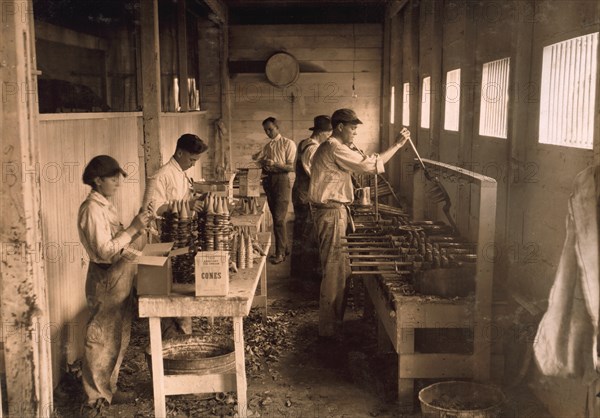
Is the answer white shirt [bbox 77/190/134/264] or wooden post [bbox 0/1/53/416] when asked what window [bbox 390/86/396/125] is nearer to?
white shirt [bbox 77/190/134/264]

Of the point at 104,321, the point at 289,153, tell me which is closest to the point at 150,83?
the point at 104,321

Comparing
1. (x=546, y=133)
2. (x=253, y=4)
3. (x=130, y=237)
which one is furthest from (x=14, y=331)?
(x=253, y=4)

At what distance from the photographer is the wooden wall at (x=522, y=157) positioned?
472 cm

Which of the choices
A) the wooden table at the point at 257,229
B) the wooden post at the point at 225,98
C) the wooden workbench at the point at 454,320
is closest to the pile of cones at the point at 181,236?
the wooden table at the point at 257,229

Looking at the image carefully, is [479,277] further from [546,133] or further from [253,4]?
[253,4]

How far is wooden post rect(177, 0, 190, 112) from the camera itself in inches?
468

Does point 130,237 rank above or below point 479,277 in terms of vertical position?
above

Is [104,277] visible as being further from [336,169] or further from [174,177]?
Answer: [336,169]

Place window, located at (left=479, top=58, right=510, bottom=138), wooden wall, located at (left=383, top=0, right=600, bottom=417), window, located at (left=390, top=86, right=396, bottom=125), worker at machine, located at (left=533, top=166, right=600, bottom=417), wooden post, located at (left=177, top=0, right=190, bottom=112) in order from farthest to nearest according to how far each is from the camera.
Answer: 1. window, located at (left=390, top=86, right=396, bottom=125)
2. wooden post, located at (left=177, top=0, right=190, bottom=112)
3. window, located at (left=479, top=58, right=510, bottom=138)
4. wooden wall, located at (left=383, top=0, right=600, bottom=417)
5. worker at machine, located at (left=533, top=166, right=600, bottom=417)

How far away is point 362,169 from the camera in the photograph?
21.7 feet

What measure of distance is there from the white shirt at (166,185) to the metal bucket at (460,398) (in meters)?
2.78

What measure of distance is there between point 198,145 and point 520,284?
3.00 m

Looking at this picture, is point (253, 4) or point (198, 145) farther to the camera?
point (253, 4)

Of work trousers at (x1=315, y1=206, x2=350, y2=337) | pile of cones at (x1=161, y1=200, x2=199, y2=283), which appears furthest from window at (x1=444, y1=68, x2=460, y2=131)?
pile of cones at (x1=161, y1=200, x2=199, y2=283)
